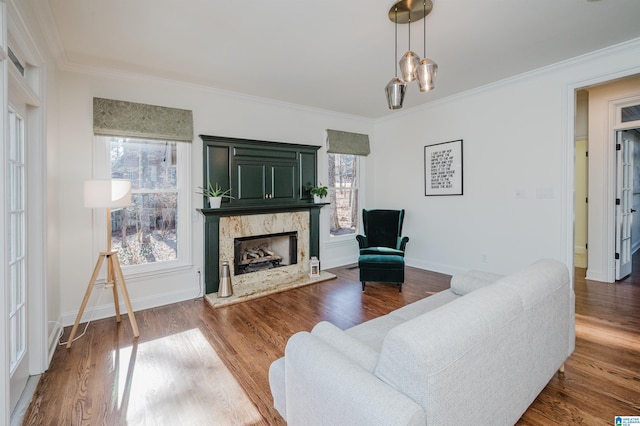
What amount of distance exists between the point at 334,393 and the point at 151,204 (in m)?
3.17

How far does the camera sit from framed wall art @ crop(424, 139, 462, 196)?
4248 millimetres

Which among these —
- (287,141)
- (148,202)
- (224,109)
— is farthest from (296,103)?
(148,202)

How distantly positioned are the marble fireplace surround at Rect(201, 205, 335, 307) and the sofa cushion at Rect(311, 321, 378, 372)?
2.27 meters

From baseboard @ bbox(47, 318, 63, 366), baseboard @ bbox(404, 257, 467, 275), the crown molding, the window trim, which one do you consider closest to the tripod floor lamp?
baseboard @ bbox(47, 318, 63, 366)

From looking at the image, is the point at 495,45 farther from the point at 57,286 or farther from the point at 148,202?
the point at 57,286

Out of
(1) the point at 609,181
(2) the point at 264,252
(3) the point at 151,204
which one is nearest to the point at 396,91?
(3) the point at 151,204

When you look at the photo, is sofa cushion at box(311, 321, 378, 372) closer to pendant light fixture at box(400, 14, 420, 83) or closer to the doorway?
pendant light fixture at box(400, 14, 420, 83)

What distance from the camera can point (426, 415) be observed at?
92 centimetres

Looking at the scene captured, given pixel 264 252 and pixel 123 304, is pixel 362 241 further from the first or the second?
pixel 123 304

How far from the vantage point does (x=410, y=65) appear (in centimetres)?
198

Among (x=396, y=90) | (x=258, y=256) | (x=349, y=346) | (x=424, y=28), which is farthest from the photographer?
(x=258, y=256)

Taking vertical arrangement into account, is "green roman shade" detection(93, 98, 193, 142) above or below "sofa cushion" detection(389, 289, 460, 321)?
above

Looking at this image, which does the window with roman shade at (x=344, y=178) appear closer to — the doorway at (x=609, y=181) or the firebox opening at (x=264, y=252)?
the firebox opening at (x=264, y=252)

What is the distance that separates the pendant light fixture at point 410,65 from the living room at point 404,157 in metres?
0.15
